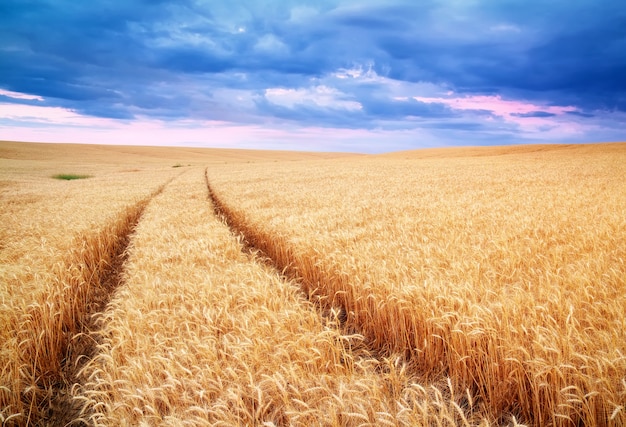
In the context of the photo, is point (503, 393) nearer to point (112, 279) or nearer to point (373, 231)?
point (373, 231)

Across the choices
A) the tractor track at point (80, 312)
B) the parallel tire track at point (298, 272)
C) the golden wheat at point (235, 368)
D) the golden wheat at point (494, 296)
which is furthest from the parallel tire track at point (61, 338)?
the golden wheat at point (494, 296)

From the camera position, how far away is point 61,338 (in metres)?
4.12

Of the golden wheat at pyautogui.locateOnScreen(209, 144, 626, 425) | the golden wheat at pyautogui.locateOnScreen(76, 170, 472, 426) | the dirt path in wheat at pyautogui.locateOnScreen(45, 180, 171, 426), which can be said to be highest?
the golden wheat at pyautogui.locateOnScreen(209, 144, 626, 425)

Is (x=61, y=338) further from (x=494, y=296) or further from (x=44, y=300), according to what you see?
(x=494, y=296)

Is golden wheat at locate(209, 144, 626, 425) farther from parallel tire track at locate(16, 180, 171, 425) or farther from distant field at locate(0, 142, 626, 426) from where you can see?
parallel tire track at locate(16, 180, 171, 425)

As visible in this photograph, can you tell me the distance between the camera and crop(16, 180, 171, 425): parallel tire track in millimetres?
3110

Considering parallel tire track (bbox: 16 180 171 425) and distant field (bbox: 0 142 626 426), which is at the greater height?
distant field (bbox: 0 142 626 426)

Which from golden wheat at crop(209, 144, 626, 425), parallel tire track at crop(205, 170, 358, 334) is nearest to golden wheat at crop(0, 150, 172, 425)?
parallel tire track at crop(205, 170, 358, 334)

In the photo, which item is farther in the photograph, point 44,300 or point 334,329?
point 44,300

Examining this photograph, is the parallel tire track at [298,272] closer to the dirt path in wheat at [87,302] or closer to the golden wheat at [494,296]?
the golden wheat at [494,296]

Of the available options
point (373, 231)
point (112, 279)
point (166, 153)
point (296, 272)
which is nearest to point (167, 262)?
point (112, 279)

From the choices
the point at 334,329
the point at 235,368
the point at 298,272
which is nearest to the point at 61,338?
the point at 235,368

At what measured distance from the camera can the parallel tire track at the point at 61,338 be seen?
3.11m

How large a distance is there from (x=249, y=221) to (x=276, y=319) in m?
6.19
